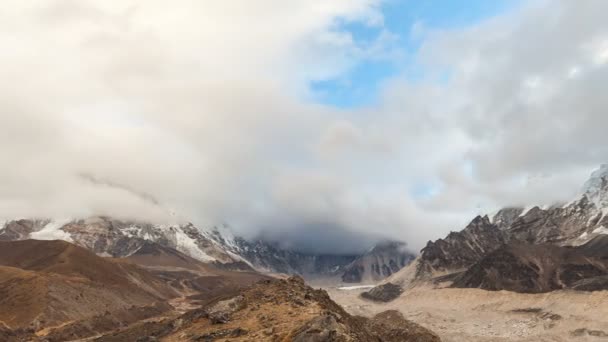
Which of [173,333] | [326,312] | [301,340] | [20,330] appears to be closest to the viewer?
[301,340]

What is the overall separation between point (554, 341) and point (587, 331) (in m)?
14.7

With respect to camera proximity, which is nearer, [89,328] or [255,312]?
[255,312]

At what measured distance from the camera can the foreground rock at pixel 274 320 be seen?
5038 cm

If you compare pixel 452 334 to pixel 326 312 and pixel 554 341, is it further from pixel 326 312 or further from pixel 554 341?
pixel 326 312

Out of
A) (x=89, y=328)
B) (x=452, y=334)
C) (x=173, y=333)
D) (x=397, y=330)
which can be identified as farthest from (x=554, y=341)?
(x=173, y=333)

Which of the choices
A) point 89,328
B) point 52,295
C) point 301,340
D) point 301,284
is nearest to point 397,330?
point 301,284

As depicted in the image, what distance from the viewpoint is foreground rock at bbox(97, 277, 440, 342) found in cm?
5038

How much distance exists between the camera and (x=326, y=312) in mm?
56281

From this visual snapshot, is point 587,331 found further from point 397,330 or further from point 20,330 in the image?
point 20,330

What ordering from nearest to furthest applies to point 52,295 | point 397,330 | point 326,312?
point 326,312, point 397,330, point 52,295

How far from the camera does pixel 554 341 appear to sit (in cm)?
17350

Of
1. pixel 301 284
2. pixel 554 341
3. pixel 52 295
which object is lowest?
pixel 554 341

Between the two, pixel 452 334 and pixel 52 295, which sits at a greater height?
pixel 52 295

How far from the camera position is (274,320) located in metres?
58.4
